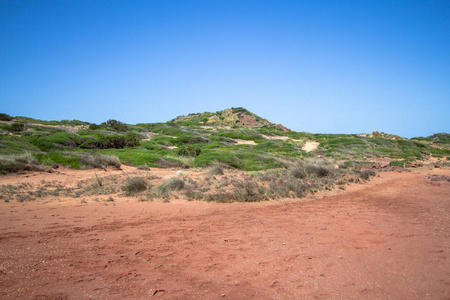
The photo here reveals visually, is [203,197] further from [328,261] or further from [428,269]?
[428,269]

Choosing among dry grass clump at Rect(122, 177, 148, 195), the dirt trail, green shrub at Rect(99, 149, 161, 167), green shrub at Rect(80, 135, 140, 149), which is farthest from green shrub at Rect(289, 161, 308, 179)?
green shrub at Rect(80, 135, 140, 149)

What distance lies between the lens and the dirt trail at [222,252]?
3.56 m

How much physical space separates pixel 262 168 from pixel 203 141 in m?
14.5

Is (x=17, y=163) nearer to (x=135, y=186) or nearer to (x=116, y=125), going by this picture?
(x=135, y=186)

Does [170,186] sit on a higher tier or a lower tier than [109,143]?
lower

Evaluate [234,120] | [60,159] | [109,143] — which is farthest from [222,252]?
[234,120]

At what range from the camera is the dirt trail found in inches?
140

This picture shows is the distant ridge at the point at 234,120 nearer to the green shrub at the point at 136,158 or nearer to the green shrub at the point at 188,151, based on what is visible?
the green shrub at the point at 188,151

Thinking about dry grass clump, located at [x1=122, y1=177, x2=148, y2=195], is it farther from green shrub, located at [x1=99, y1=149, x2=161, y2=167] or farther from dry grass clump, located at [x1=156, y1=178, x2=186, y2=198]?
green shrub, located at [x1=99, y1=149, x2=161, y2=167]

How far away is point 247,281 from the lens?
3.78 m

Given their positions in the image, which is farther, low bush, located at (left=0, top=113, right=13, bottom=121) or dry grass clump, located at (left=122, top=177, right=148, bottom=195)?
low bush, located at (left=0, top=113, right=13, bottom=121)

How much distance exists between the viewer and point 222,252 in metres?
4.71

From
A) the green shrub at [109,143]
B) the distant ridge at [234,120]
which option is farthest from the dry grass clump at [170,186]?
the distant ridge at [234,120]

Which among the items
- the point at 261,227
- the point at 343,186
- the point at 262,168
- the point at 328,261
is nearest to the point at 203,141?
the point at 262,168
